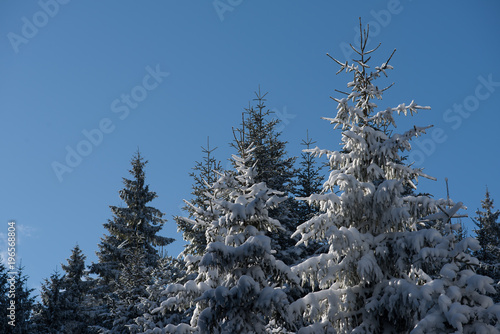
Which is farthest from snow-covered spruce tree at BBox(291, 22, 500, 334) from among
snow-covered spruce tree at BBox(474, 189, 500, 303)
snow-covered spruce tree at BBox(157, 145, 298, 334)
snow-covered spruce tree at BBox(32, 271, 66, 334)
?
snow-covered spruce tree at BBox(32, 271, 66, 334)

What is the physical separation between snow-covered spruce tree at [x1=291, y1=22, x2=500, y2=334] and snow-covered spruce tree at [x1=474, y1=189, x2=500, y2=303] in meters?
17.3

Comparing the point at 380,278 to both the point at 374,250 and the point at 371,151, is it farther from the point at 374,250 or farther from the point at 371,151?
the point at 371,151

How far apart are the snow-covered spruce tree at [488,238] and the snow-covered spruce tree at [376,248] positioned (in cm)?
1729

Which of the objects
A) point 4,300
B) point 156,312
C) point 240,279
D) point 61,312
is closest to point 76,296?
point 61,312

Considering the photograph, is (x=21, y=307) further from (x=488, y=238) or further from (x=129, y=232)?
(x=488, y=238)

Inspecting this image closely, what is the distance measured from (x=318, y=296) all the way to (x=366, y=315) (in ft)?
4.10

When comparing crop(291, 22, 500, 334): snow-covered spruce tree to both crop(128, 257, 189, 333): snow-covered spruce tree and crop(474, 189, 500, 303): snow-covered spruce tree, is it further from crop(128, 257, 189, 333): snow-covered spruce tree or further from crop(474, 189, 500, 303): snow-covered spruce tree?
crop(474, 189, 500, 303): snow-covered spruce tree

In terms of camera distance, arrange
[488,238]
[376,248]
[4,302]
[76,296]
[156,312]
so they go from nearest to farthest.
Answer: [376,248] → [156,312] → [4,302] → [488,238] → [76,296]

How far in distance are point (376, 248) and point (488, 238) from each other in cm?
2229

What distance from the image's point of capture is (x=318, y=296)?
1229 cm

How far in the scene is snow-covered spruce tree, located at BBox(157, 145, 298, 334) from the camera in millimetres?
12219

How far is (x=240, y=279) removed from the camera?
12273 mm

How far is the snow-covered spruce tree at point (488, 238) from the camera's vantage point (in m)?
28.4

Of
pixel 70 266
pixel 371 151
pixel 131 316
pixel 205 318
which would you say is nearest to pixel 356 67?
pixel 371 151
